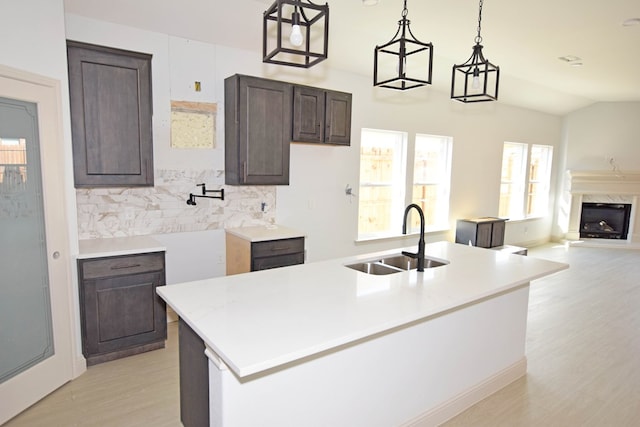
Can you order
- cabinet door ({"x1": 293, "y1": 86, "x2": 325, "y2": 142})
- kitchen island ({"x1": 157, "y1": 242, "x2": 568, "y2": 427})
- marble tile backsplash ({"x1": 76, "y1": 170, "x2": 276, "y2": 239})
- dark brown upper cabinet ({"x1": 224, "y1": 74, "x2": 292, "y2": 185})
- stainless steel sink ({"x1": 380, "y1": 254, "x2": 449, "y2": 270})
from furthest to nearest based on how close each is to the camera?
cabinet door ({"x1": 293, "y1": 86, "x2": 325, "y2": 142})
dark brown upper cabinet ({"x1": 224, "y1": 74, "x2": 292, "y2": 185})
marble tile backsplash ({"x1": 76, "y1": 170, "x2": 276, "y2": 239})
stainless steel sink ({"x1": 380, "y1": 254, "x2": 449, "y2": 270})
kitchen island ({"x1": 157, "y1": 242, "x2": 568, "y2": 427})

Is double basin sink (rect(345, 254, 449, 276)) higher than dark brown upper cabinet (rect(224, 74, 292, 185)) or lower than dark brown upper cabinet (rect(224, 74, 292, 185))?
lower

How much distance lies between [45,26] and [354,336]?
277 cm

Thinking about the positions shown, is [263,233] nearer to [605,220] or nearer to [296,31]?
[296,31]

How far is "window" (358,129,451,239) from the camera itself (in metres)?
5.39

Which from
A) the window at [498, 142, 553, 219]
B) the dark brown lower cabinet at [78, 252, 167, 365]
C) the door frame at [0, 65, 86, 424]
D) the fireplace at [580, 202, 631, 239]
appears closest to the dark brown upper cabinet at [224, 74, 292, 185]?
the dark brown lower cabinet at [78, 252, 167, 365]

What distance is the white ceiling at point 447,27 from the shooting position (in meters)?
3.27

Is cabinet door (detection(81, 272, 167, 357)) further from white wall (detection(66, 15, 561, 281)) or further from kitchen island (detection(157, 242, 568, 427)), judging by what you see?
kitchen island (detection(157, 242, 568, 427))

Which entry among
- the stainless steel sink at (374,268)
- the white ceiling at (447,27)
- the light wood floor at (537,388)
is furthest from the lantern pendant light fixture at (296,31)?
the light wood floor at (537,388)

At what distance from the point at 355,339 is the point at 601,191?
8.84m

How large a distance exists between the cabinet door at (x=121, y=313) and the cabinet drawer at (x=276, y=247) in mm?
840

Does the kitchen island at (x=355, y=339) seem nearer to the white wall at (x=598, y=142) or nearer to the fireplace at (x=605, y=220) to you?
the white wall at (x=598, y=142)

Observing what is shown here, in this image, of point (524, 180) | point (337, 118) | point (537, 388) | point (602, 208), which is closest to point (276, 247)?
point (337, 118)

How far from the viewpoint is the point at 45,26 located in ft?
8.40

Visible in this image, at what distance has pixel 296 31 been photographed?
161 cm
